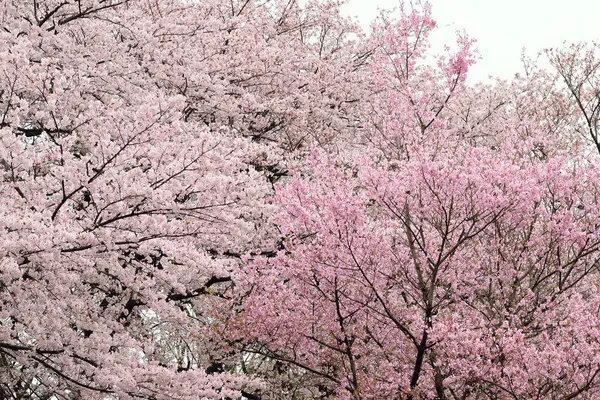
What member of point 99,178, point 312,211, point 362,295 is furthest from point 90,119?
point 362,295

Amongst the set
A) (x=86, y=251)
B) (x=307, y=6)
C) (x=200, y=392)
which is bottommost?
(x=200, y=392)

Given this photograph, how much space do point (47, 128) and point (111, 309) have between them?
2.64 meters

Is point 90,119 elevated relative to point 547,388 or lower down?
elevated

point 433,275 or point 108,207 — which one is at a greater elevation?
point 433,275

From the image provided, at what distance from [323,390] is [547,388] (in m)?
4.62

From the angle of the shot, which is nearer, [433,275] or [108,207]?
[108,207]

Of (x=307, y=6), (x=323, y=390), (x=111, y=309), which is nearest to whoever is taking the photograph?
(x=111, y=309)

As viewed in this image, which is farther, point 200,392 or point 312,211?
point 312,211

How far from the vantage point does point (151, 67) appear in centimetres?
1140

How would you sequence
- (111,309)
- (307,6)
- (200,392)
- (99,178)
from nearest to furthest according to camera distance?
(99,178)
(200,392)
(111,309)
(307,6)

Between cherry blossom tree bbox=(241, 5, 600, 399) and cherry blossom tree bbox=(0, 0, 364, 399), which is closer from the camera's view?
cherry blossom tree bbox=(0, 0, 364, 399)

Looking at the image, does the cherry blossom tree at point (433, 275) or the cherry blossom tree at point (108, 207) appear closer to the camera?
the cherry blossom tree at point (108, 207)

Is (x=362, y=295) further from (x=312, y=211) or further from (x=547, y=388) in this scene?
(x=547, y=388)

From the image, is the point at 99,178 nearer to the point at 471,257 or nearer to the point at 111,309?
the point at 111,309
